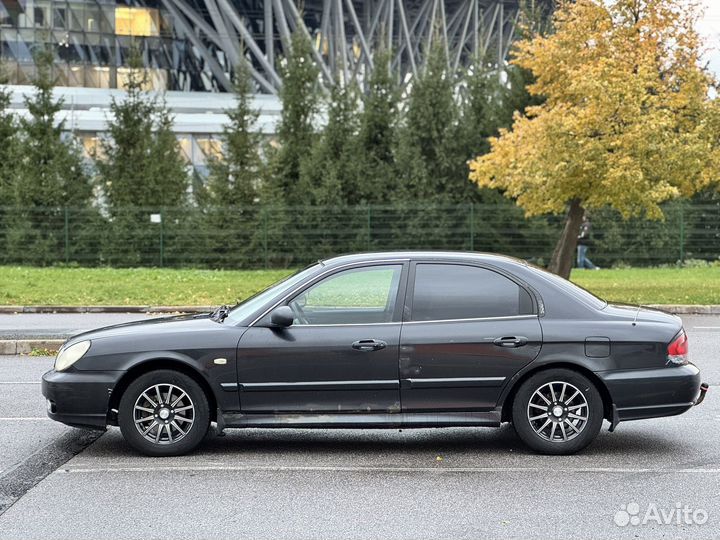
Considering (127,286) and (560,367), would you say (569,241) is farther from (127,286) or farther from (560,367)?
(560,367)

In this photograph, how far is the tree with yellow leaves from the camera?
65.5ft

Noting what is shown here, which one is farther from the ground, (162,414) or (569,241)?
(569,241)

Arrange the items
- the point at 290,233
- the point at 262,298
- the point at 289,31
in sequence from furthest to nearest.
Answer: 1. the point at 289,31
2. the point at 290,233
3. the point at 262,298

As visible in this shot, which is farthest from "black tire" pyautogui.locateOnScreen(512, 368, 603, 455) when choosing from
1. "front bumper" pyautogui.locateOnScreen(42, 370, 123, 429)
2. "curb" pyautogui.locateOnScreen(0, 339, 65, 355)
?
"curb" pyautogui.locateOnScreen(0, 339, 65, 355)

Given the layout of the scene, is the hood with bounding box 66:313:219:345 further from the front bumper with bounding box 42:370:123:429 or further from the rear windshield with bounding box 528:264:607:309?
the rear windshield with bounding box 528:264:607:309

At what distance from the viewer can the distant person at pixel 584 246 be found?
97.1ft

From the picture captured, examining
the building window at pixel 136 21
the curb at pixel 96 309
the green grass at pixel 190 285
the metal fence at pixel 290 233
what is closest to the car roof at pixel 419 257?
the curb at pixel 96 309

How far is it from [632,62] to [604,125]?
168 centimetres

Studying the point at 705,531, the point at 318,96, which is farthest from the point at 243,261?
the point at 705,531

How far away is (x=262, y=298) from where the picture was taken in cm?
729

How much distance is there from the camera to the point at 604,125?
2045 cm

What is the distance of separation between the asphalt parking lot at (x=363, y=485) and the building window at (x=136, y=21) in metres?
43.4

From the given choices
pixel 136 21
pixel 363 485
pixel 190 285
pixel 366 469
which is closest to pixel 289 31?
pixel 136 21

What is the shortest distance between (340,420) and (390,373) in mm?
466
